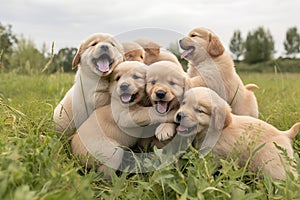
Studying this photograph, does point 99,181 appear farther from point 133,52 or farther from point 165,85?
point 133,52

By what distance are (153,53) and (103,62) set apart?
2.36 feet

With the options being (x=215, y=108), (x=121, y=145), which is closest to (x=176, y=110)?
(x=215, y=108)

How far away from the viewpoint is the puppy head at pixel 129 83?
287 cm

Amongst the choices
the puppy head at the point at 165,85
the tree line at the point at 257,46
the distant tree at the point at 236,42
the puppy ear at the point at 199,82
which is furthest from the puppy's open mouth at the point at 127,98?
the distant tree at the point at 236,42

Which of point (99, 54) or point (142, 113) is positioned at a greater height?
point (99, 54)

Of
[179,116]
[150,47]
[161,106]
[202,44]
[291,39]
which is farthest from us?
[291,39]

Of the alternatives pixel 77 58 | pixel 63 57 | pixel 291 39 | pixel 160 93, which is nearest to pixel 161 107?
pixel 160 93

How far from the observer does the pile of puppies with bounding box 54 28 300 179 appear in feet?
8.70

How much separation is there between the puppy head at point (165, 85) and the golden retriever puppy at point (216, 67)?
2.87 feet

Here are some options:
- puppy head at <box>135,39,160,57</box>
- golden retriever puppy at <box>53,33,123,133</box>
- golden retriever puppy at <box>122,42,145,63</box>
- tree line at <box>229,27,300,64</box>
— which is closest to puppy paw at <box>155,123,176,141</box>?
golden retriever puppy at <box>53,33,123,133</box>

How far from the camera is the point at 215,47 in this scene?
386 centimetres

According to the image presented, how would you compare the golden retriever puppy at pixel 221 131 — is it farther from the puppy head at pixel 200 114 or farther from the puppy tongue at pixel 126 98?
the puppy tongue at pixel 126 98

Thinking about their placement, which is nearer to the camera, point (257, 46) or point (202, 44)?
point (202, 44)

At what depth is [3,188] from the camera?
1570mm
